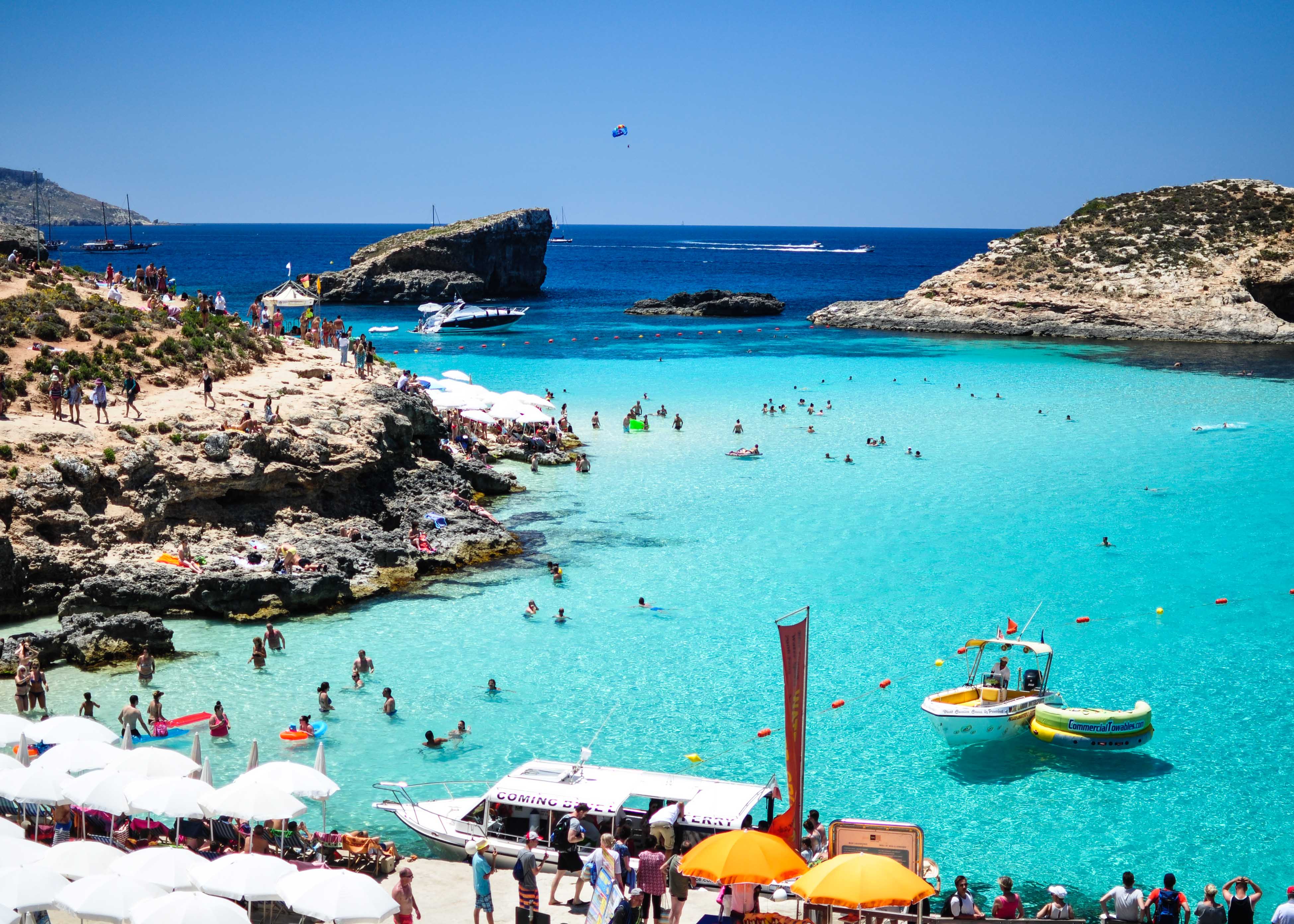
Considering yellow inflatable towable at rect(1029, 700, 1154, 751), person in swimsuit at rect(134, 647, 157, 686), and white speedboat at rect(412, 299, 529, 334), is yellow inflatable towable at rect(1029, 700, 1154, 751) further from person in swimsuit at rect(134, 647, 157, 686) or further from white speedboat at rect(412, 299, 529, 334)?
white speedboat at rect(412, 299, 529, 334)

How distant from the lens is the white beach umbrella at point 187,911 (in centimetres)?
985

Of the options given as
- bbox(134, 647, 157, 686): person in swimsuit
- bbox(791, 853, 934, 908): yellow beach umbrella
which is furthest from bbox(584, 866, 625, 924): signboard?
bbox(134, 647, 157, 686): person in swimsuit

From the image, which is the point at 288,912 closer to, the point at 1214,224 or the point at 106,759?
the point at 106,759

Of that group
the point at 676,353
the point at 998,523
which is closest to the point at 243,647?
the point at 998,523

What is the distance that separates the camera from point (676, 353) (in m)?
69.2

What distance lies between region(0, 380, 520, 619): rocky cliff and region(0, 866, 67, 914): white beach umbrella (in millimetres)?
12678

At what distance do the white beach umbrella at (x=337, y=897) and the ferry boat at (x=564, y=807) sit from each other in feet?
9.16

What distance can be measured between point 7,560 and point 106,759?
1033 cm

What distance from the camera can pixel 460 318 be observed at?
77.4 metres

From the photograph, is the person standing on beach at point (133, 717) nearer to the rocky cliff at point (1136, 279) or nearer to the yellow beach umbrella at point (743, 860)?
the yellow beach umbrella at point (743, 860)

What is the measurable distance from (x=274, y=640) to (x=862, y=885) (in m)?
14.4

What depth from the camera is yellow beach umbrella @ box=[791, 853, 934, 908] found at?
10.6m

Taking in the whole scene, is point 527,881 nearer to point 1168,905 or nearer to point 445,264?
point 1168,905

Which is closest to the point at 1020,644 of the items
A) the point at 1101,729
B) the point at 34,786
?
the point at 1101,729
